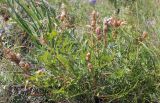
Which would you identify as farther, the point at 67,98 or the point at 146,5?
the point at 146,5

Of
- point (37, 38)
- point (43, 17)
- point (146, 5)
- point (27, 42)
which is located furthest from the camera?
point (146, 5)

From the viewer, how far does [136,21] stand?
2.00m

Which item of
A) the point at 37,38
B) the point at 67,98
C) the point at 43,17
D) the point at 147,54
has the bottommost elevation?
the point at 67,98

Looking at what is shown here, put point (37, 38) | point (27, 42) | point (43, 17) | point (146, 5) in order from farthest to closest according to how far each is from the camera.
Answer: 1. point (146, 5)
2. point (27, 42)
3. point (43, 17)
4. point (37, 38)

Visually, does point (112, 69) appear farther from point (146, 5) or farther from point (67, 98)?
point (146, 5)

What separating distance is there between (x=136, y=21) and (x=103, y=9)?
0.56 m

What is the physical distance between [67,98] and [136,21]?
1.93 ft

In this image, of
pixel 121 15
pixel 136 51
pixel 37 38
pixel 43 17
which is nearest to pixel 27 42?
pixel 43 17

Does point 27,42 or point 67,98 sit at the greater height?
point 27,42

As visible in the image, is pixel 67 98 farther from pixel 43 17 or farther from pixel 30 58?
pixel 43 17

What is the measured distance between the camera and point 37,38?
5.93 ft

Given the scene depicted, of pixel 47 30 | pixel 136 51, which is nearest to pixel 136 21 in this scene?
pixel 136 51

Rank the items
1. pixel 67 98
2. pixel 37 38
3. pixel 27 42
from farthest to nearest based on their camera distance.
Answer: pixel 27 42, pixel 37 38, pixel 67 98

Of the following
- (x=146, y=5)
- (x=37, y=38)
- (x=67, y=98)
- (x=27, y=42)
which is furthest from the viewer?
(x=146, y=5)
